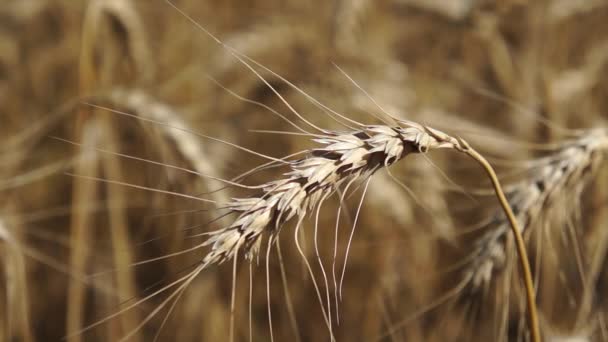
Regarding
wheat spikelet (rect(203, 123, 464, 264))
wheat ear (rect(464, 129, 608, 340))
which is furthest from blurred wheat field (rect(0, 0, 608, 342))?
wheat spikelet (rect(203, 123, 464, 264))

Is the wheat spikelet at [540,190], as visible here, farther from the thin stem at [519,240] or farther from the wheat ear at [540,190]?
the thin stem at [519,240]

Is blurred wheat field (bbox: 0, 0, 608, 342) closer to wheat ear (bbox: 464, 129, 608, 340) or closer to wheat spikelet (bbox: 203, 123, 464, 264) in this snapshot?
wheat ear (bbox: 464, 129, 608, 340)

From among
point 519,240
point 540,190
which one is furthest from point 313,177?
point 540,190

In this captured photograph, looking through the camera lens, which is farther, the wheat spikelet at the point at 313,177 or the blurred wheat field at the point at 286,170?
the blurred wheat field at the point at 286,170

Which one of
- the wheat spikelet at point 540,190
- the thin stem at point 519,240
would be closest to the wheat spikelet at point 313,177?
the thin stem at point 519,240

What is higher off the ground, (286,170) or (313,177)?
(286,170)

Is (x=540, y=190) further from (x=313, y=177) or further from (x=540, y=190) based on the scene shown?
(x=313, y=177)

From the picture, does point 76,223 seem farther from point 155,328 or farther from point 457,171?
point 457,171

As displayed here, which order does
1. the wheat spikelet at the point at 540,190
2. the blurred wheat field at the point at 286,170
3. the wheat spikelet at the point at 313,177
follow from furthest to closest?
the blurred wheat field at the point at 286,170, the wheat spikelet at the point at 540,190, the wheat spikelet at the point at 313,177
